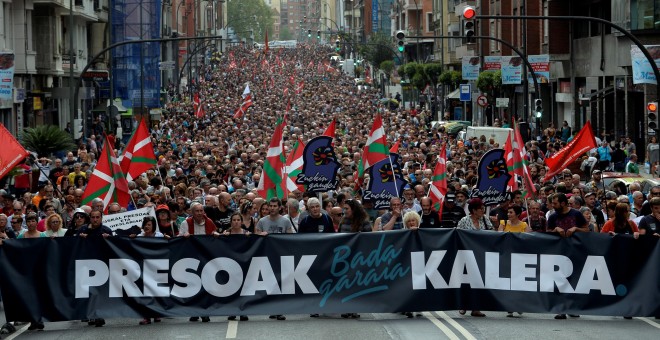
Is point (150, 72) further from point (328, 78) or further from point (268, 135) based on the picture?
point (328, 78)

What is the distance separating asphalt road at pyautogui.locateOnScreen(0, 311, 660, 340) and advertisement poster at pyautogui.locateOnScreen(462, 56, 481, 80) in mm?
46402

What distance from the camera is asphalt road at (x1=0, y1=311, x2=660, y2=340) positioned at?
1379cm

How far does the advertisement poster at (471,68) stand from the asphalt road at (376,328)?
46.4m

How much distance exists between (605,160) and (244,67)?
357ft

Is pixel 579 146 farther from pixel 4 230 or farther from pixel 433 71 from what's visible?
pixel 433 71

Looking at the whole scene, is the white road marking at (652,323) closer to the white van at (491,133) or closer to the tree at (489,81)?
the white van at (491,133)

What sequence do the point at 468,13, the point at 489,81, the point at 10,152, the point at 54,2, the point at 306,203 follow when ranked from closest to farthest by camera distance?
the point at 10,152
the point at 306,203
the point at 468,13
the point at 54,2
the point at 489,81

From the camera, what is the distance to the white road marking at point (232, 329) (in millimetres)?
13922

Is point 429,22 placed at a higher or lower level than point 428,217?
higher

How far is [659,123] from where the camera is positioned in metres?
29.9

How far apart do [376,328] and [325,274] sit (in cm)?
92

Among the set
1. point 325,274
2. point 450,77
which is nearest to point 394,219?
point 325,274

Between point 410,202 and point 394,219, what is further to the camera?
point 410,202

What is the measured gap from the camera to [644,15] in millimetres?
42406
